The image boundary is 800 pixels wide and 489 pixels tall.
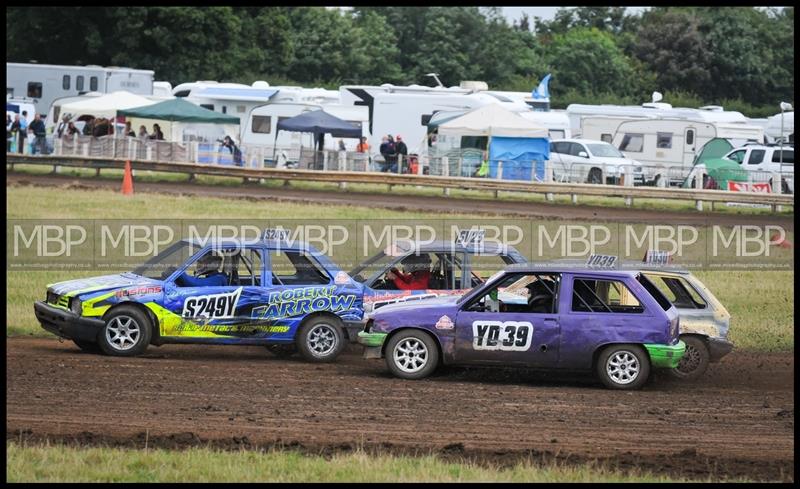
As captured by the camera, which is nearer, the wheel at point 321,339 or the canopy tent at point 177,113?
the wheel at point 321,339

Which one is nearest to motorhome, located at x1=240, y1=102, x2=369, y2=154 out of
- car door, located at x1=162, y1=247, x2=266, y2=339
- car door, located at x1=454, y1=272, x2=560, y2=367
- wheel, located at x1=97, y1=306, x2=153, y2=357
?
car door, located at x1=162, y1=247, x2=266, y2=339

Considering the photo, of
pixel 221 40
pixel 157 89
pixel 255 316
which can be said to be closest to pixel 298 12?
pixel 221 40

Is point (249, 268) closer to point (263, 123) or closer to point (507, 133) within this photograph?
point (507, 133)

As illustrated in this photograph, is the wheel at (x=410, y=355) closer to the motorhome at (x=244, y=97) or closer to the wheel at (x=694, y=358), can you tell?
the wheel at (x=694, y=358)

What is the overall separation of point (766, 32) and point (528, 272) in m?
69.2

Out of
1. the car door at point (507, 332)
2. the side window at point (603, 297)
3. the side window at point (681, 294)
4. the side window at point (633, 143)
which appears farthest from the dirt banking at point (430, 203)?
the car door at point (507, 332)

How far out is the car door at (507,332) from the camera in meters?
12.5

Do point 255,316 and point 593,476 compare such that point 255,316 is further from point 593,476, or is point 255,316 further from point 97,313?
point 593,476

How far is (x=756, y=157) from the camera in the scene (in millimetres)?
39156

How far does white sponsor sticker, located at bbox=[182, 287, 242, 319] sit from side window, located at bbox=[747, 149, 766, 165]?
93.1ft

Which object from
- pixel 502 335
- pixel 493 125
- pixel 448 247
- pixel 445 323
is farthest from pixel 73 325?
pixel 493 125

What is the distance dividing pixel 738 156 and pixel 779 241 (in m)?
13.6

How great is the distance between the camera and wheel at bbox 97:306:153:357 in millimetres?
13695

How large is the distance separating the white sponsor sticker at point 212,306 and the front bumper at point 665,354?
467cm
